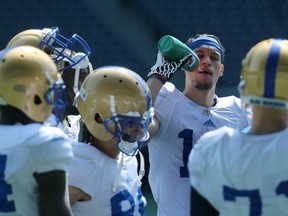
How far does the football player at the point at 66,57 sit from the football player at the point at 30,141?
2.03ft

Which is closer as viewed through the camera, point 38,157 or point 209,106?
point 38,157

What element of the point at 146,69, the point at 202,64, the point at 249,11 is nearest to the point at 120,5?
the point at 146,69

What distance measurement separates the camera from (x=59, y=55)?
2.58m

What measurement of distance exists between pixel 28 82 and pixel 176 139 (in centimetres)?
110

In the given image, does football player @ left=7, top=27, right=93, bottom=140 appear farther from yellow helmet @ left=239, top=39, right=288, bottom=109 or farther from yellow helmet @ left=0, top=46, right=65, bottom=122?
yellow helmet @ left=239, top=39, right=288, bottom=109

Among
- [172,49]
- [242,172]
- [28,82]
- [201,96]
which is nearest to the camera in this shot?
[242,172]

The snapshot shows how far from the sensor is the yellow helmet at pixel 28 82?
1.76 m

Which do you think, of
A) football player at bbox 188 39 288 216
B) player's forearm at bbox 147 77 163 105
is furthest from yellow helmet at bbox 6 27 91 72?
football player at bbox 188 39 288 216

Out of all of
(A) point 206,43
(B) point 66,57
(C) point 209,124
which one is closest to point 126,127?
(B) point 66,57

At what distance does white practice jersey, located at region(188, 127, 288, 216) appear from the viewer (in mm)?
1625

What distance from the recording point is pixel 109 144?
7.06ft

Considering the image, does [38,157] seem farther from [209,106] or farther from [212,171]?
[209,106]

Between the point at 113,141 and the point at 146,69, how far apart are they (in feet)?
12.8

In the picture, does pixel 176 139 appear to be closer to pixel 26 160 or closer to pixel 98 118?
pixel 98 118
